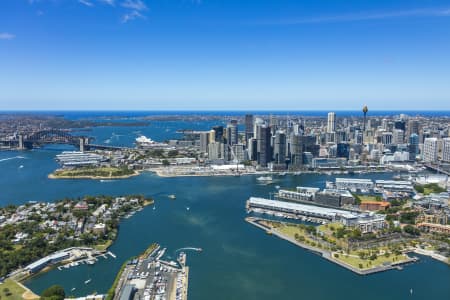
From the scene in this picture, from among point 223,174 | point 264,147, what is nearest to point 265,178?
point 223,174

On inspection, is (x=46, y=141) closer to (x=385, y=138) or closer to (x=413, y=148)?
(x=385, y=138)

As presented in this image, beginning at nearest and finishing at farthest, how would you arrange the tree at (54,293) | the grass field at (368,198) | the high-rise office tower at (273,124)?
the tree at (54,293), the grass field at (368,198), the high-rise office tower at (273,124)

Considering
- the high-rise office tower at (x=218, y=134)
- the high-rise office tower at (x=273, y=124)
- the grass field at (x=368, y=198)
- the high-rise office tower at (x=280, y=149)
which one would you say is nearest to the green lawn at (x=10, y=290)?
the grass field at (x=368, y=198)

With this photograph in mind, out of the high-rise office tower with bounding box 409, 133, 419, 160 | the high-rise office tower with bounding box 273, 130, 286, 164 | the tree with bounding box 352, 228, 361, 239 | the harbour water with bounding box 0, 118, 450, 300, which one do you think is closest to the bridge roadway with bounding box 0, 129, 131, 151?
the high-rise office tower with bounding box 273, 130, 286, 164

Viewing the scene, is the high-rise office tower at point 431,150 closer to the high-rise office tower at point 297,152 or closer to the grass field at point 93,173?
the high-rise office tower at point 297,152

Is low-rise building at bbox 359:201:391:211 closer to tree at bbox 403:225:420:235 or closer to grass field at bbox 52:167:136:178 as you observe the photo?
tree at bbox 403:225:420:235

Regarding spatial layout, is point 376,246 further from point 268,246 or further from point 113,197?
point 113,197
